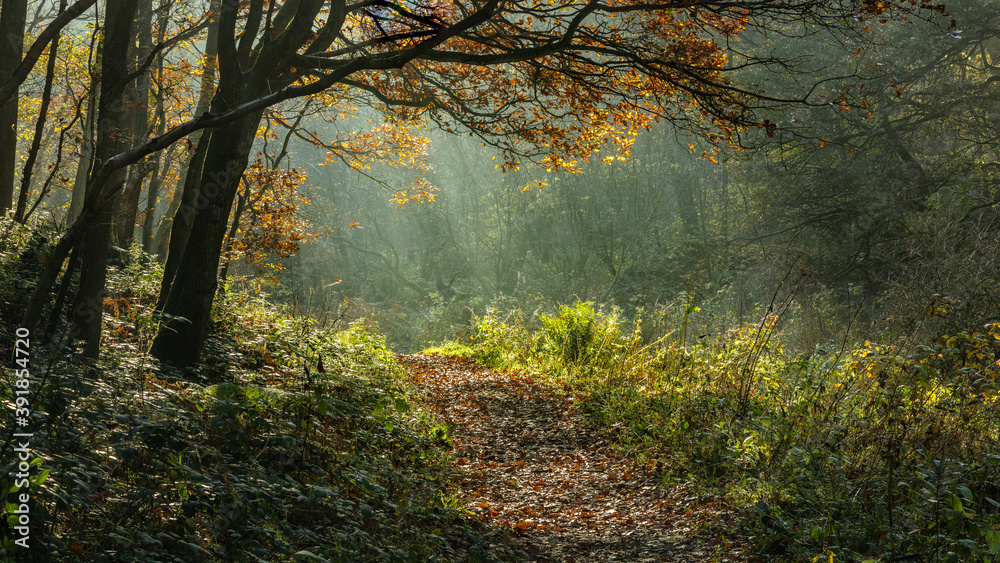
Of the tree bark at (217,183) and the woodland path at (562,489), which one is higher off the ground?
the tree bark at (217,183)

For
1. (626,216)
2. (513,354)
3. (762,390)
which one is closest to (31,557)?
(762,390)

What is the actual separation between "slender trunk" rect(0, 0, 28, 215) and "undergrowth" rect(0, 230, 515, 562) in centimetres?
268

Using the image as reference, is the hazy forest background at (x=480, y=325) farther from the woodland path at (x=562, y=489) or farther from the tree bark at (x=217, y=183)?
the woodland path at (x=562, y=489)

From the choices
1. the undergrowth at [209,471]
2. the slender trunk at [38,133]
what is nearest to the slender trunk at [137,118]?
the slender trunk at [38,133]

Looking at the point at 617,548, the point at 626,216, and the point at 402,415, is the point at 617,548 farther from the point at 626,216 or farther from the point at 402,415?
the point at 626,216

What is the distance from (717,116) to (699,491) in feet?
12.2

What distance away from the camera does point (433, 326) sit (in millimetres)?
23047

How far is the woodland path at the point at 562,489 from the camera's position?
166 inches

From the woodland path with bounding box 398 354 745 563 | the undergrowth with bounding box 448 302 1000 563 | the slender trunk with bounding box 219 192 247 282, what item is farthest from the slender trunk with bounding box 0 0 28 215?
the undergrowth with bounding box 448 302 1000 563

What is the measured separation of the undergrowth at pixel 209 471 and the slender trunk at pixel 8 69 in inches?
106

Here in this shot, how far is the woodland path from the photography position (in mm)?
4211

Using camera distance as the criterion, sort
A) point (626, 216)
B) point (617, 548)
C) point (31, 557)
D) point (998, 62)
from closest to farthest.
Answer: point (31, 557)
point (617, 548)
point (998, 62)
point (626, 216)

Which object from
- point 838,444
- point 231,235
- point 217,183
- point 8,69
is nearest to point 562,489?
point 838,444

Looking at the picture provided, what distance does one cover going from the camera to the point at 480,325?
1345 centimetres
